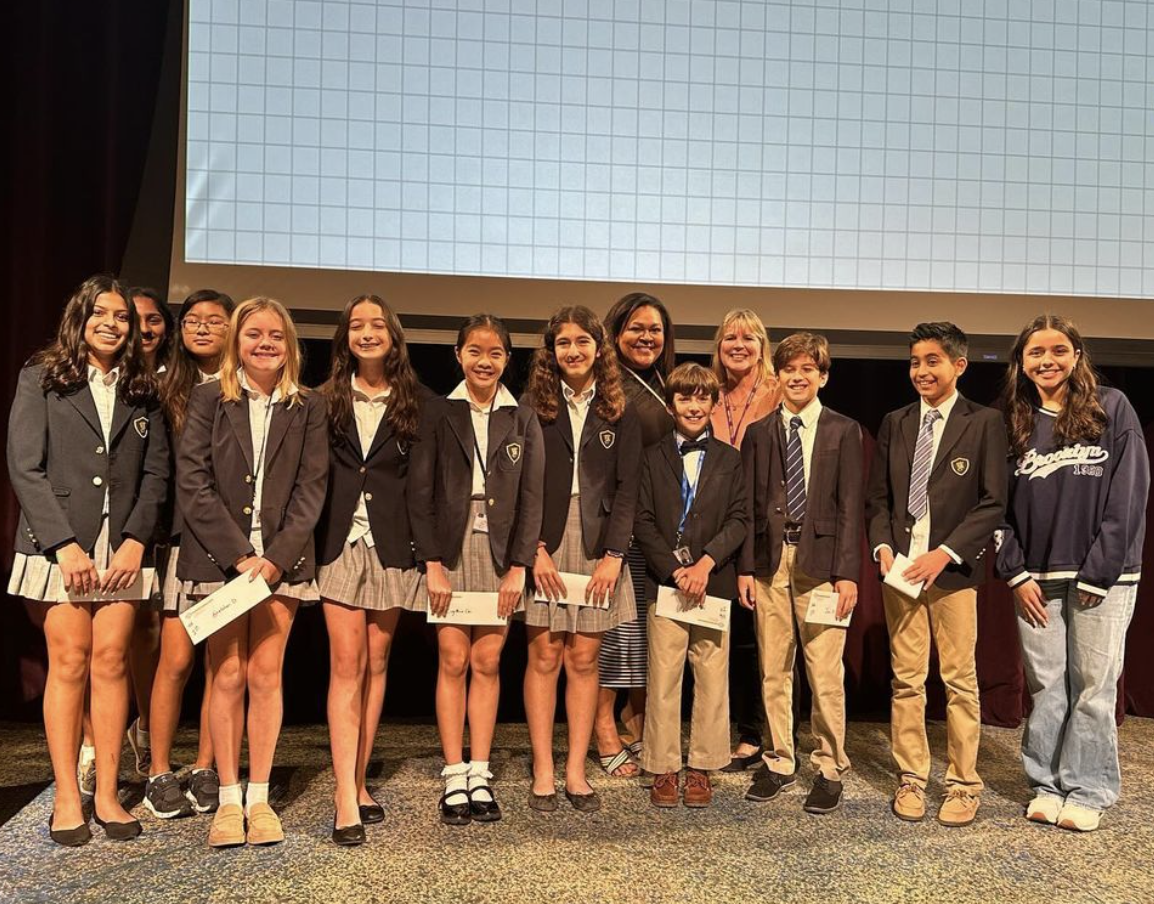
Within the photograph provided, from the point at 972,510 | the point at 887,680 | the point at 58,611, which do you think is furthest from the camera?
the point at 887,680

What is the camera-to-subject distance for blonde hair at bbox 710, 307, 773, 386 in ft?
10.4

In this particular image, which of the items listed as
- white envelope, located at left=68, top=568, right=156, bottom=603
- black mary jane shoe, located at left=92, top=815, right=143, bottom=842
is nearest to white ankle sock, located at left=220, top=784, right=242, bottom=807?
black mary jane shoe, located at left=92, top=815, right=143, bottom=842

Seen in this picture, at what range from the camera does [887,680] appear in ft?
13.8

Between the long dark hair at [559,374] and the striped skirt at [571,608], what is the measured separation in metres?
0.28

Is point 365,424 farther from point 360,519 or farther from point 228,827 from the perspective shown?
point 228,827

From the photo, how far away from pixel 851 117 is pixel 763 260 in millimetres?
626

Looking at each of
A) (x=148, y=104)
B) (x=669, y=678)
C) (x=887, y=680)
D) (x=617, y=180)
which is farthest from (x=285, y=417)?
(x=887, y=680)

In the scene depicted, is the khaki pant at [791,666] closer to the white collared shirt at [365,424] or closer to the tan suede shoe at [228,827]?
the white collared shirt at [365,424]

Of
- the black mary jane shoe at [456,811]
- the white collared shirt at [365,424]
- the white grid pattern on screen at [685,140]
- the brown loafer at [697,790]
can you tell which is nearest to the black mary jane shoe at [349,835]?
the black mary jane shoe at [456,811]

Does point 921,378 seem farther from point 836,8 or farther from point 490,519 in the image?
point 836,8

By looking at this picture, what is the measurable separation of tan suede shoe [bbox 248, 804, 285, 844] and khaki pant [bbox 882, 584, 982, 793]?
1.82 m

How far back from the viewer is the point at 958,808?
2.76 m

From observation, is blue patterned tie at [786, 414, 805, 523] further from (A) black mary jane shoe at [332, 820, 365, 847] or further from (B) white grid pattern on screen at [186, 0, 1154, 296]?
(A) black mary jane shoe at [332, 820, 365, 847]

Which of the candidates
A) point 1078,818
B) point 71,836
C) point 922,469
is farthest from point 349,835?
point 1078,818
